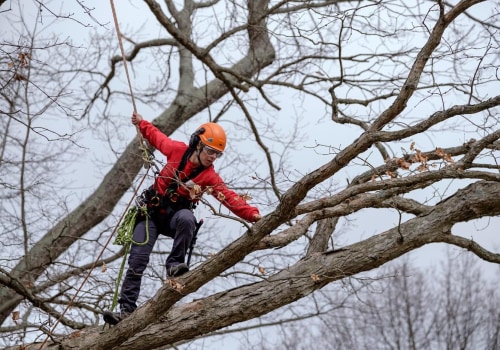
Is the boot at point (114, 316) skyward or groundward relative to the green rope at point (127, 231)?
groundward

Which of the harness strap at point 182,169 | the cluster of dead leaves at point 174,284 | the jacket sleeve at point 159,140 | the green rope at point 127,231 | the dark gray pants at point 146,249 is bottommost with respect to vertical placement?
the cluster of dead leaves at point 174,284

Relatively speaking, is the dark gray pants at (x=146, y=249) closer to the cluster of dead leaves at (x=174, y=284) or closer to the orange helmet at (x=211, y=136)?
the cluster of dead leaves at (x=174, y=284)

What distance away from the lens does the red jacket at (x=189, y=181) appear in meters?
6.25

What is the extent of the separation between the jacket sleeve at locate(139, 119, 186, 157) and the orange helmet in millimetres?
235

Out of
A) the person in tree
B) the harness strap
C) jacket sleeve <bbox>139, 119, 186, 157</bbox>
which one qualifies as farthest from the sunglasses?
jacket sleeve <bbox>139, 119, 186, 157</bbox>

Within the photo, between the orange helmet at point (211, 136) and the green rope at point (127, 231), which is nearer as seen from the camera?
the orange helmet at point (211, 136)

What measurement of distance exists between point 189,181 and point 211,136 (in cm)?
42

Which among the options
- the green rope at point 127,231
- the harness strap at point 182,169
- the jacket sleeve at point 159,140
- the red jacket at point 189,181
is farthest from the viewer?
the jacket sleeve at point 159,140

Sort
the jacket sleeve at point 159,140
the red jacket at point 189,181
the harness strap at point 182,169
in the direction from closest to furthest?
the red jacket at point 189,181, the harness strap at point 182,169, the jacket sleeve at point 159,140

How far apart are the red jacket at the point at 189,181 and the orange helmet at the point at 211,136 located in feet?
0.69

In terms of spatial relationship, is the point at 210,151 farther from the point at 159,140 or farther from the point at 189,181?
the point at 159,140

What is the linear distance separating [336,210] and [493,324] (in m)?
17.6

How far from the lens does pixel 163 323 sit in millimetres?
6512

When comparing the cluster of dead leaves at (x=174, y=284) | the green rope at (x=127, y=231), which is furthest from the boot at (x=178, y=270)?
the green rope at (x=127, y=231)
